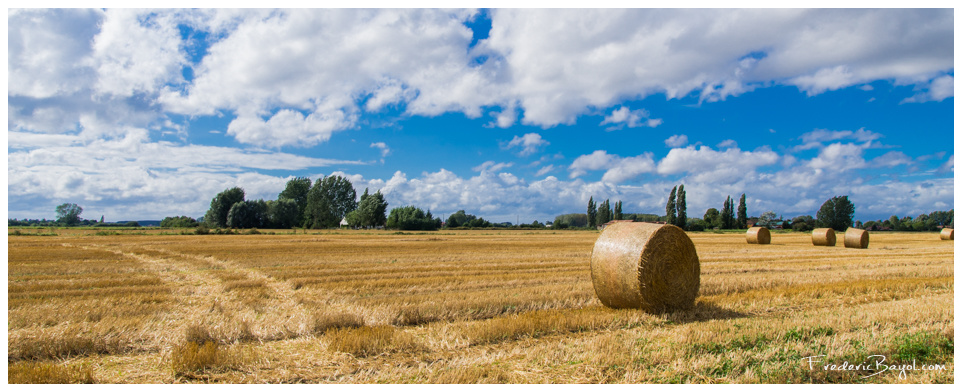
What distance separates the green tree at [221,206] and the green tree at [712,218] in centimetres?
8738

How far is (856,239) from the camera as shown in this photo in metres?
28.5

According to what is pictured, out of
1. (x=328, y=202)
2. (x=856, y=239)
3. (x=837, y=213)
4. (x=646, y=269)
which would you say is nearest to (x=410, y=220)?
(x=328, y=202)

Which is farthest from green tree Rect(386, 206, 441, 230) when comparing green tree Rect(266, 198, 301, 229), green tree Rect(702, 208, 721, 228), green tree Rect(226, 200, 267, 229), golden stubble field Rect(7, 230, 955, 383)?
golden stubble field Rect(7, 230, 955, 383)

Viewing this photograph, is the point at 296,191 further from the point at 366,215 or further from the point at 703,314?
the point at 703,314

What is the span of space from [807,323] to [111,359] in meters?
9.13

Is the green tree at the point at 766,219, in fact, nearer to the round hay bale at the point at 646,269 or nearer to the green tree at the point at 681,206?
the green tree at the point at 681,206

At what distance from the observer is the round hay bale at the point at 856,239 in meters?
28.4

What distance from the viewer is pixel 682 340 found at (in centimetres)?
623

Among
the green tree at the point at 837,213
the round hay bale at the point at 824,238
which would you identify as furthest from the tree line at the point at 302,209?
the green tree at the point at 837,213

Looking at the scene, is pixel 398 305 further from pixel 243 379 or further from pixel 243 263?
pixel 243 263

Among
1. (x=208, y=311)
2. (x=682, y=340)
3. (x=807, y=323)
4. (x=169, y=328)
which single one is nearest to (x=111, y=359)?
(x=169, y=328)

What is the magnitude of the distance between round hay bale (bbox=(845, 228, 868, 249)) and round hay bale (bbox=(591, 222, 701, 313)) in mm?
26028

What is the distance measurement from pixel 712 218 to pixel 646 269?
4195 inches

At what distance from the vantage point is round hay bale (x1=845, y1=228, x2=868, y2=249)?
2844cm
